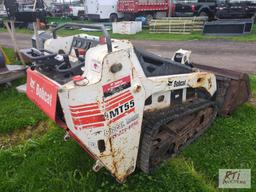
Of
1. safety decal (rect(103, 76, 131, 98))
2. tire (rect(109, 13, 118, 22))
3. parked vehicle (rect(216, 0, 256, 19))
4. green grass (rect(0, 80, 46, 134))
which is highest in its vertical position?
parked vehicle (rect(216, 0, 256, 19))

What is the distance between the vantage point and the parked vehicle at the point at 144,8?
2106 centimetres

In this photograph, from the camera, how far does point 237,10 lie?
1605 centimetres

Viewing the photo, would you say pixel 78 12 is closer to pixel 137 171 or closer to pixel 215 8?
pixel 215 8

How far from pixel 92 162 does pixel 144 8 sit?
747 inches

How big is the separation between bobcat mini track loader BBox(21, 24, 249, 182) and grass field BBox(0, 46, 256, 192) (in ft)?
0.68

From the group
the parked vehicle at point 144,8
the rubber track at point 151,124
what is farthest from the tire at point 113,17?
the rubber track at point 151,124

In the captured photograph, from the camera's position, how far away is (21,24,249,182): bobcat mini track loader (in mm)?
2723

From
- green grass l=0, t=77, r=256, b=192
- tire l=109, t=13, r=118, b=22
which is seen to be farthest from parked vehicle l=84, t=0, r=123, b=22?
green grass l=0, t=77, r=256, b=192

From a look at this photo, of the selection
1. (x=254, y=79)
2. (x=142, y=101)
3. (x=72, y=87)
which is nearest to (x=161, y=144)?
(x=142, y=101)

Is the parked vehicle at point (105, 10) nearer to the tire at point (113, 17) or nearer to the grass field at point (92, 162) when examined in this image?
the tire at point (113, 17)

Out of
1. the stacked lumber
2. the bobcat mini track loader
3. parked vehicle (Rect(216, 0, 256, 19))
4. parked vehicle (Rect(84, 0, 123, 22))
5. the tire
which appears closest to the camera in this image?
the bobcat mini track loader

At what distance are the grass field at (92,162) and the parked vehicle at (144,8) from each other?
1740 cm

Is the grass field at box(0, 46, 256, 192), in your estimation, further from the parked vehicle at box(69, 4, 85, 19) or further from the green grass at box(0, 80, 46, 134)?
the parked vehicle at box(69, 4, 85, 19)

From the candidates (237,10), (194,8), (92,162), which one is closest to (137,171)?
(92,162)
